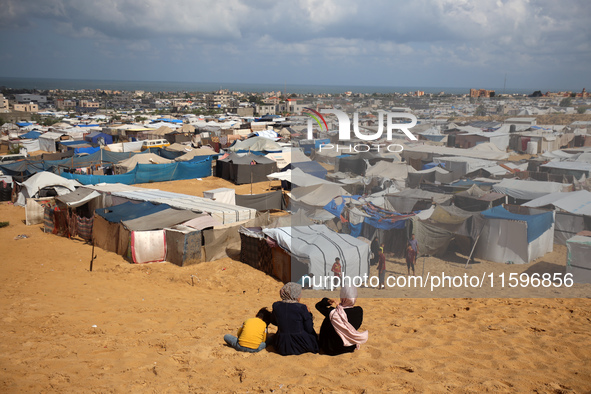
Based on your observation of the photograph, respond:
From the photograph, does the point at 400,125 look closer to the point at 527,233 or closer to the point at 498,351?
the point at 527,233

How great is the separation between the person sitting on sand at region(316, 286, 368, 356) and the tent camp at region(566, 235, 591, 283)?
160 inches

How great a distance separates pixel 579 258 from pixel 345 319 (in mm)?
4366

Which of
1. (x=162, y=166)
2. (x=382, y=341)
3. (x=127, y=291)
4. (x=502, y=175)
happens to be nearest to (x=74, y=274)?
(x=127, y=291)

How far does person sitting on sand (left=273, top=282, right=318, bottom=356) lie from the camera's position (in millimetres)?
4555

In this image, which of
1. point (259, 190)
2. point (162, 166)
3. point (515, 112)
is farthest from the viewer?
point (162, 166)

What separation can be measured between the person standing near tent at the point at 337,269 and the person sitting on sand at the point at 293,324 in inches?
129

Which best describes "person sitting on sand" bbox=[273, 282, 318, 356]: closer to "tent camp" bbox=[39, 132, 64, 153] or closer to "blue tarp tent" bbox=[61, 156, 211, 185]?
"blue tarp tent" bbox=[61, 156, 211, 185]

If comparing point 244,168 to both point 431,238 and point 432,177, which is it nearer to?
point 432,177

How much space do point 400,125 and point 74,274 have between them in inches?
307

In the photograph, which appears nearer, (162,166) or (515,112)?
(515,112)

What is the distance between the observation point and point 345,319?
452 centimetres

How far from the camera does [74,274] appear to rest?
9.56m

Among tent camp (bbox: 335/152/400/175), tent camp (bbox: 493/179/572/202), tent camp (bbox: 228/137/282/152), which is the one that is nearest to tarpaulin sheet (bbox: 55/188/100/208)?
tent camp (bbox: 335/152/400/175)

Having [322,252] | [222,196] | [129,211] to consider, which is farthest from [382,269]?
[222,196]
